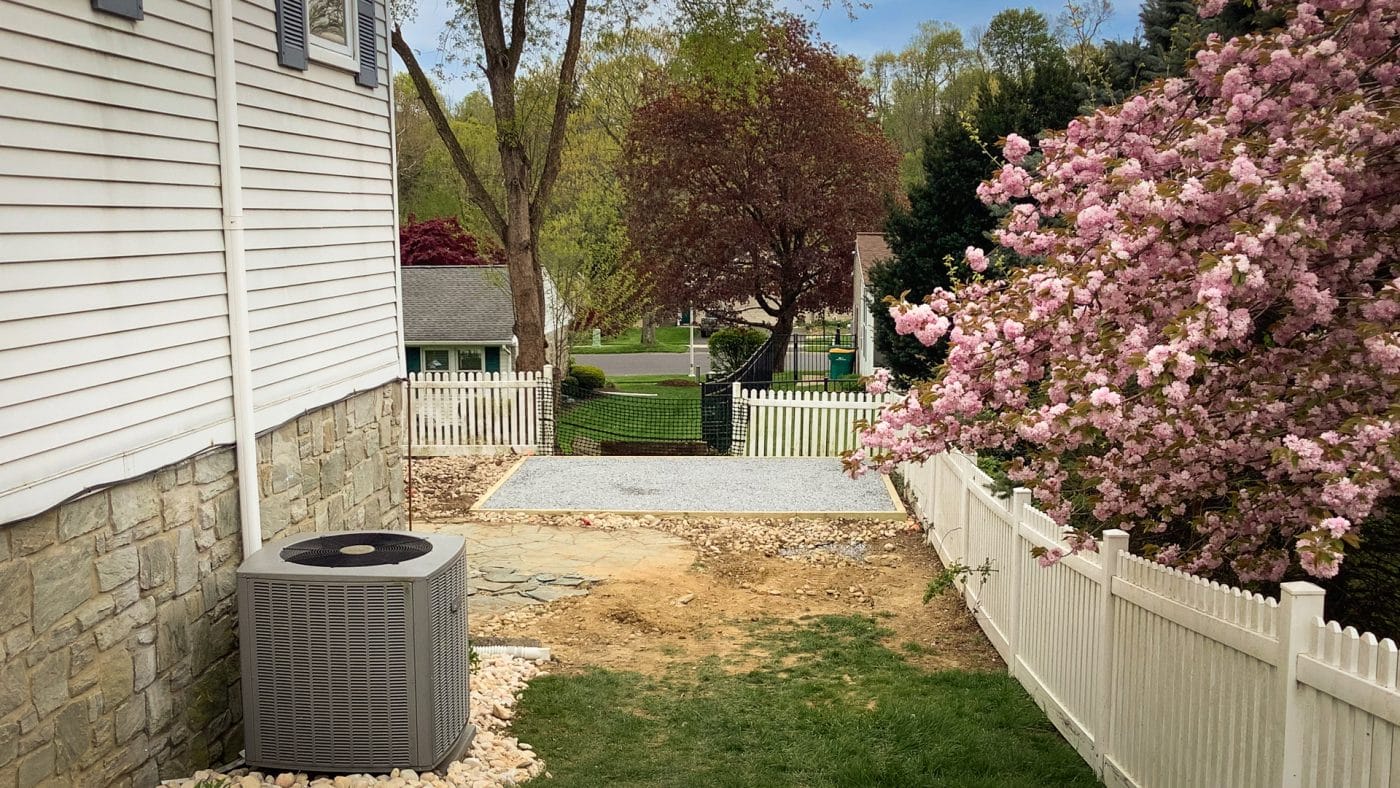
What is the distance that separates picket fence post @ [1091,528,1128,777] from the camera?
5.42m

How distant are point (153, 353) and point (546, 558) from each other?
21.6 feet

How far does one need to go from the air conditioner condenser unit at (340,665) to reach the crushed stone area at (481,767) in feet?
0.23

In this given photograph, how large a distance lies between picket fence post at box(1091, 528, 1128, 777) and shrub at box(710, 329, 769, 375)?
24610 mm

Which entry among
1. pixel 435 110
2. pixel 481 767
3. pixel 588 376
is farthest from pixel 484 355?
pixel 481 767

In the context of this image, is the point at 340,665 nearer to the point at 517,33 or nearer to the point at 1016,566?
the point at 1016,566

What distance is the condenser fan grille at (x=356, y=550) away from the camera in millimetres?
5227

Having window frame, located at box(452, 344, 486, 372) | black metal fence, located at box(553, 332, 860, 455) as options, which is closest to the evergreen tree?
black metal fence, located at box(553, 332, 860, 455)

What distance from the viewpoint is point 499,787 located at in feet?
17.3

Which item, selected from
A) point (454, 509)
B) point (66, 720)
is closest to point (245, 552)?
point (66, 720)

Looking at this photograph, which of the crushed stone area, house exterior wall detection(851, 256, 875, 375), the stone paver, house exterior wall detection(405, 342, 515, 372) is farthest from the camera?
house exterior wall detection(405, 342, 515, 372)

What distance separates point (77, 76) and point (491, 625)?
5456 mm

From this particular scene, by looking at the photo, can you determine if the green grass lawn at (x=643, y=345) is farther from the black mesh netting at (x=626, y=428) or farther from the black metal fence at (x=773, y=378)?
the black mesh netting at (x=626, y=428)

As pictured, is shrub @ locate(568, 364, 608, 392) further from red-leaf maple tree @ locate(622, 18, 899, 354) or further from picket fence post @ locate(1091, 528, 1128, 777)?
picket fence post @ locate(1091, 528, 1128, 777)

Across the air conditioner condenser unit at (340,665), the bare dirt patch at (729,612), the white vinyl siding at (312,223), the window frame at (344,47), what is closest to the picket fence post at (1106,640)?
the bare dirt patch at (729,612)
